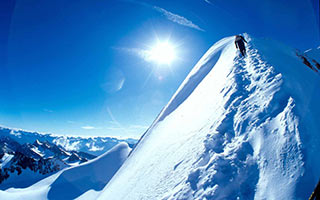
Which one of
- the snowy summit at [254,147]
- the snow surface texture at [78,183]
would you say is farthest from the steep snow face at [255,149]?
the snow surface texture at [78,183]

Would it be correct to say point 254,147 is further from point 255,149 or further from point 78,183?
point 78,183

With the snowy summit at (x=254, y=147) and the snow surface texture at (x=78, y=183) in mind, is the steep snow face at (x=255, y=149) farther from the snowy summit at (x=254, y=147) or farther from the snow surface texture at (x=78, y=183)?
the snow surface texture at (x=78, y=183)

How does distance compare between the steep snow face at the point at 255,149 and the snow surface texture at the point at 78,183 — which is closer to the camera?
the steep snow face at the point at 255,149

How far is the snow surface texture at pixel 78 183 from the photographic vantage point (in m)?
44.8

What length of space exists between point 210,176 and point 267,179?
1.45 meters

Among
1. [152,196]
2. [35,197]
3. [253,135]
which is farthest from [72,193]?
[253,135]

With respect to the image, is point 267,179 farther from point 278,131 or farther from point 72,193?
point 72,193

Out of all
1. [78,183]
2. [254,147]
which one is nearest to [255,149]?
[254,147]

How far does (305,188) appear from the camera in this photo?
348 centimetres

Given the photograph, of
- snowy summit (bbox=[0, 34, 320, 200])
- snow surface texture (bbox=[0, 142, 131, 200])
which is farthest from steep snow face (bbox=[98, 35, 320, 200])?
snow surface texture (bbox=[0, 142, 131, 200])

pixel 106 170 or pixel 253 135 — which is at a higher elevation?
pixel 106 170

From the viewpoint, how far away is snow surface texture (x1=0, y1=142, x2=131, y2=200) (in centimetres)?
4484

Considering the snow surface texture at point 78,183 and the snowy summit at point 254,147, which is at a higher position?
the snow surface texture at point 78,183

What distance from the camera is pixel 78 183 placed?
52.6 meters
